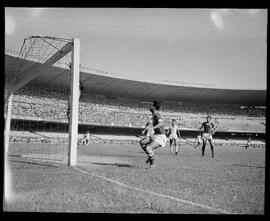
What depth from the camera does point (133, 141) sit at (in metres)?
Result: 39.3

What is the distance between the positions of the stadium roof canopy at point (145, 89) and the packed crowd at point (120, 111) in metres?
0.99

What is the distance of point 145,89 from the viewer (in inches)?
1956

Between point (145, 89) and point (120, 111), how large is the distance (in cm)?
618

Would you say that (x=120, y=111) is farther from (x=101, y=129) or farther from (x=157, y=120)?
(x=157, y=120)

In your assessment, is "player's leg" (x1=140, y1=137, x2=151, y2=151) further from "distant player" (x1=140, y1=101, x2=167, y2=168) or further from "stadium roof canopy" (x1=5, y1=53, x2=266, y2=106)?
"stadium roof canopy" (x1=5, y1=53, x2=266, y2=106)

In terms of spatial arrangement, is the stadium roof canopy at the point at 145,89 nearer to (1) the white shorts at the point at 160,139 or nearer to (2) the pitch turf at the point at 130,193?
(1) the white shorts at the point at 160,139

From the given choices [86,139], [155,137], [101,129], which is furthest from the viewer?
[101,129]

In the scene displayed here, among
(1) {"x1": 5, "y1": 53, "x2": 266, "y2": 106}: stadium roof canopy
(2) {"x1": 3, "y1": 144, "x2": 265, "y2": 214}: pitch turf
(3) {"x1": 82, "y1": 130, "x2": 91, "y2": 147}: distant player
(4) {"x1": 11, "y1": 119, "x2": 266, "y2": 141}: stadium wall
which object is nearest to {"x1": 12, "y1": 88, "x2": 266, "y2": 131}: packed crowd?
(4) {"x1": 11, "y1": 119, "x2": 266, "y2": 141}: stadium wall

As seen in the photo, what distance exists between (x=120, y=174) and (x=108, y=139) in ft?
101

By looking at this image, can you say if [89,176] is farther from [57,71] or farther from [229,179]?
[57,71]

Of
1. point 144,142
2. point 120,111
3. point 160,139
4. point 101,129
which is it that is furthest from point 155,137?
point 120,111

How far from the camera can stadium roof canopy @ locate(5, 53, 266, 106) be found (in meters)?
41.4

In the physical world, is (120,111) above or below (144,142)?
above
